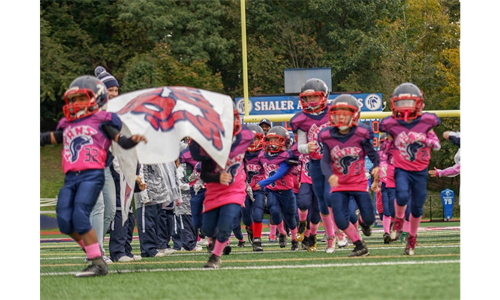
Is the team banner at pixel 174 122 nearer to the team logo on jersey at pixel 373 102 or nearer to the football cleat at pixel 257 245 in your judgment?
the football cleat at pixel 257 245

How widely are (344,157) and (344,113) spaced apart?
51 cm

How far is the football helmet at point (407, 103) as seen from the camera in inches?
368

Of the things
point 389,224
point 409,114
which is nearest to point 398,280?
point 409,114

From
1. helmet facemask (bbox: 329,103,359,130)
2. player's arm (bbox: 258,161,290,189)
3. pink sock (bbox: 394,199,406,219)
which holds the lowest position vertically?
pink sock (bbox: 394,199,406,219)

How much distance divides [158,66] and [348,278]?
2738 centimetres

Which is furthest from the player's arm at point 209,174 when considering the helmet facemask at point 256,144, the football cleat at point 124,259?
the helmet facemask at point 256,144

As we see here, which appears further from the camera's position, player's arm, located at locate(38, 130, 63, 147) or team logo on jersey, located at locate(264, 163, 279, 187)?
team logo on jersey, located at locate(264, 163, 279, 187)

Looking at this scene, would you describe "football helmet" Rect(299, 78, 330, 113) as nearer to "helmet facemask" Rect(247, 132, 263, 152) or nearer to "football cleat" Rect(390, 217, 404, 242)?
"football cleat" Rect(390, 217, 404, 242)

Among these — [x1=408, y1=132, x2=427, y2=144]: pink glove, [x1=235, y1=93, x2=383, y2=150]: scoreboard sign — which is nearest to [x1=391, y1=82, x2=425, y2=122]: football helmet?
[x1=408, y1=132, x2=427, y2=144]: pink glove

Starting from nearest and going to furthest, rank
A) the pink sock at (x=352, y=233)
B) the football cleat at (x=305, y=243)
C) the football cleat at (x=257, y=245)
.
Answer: the pink sock at (x=352, y=233) → the football cleat at (x=305, y=243) → the football cleat at (x=257, y=245)

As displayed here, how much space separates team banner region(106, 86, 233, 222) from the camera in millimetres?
8227

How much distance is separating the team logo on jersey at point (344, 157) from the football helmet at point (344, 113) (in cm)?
26

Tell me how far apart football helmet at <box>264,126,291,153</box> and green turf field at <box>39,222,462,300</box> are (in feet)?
12.1

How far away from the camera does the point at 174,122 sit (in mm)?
8391
